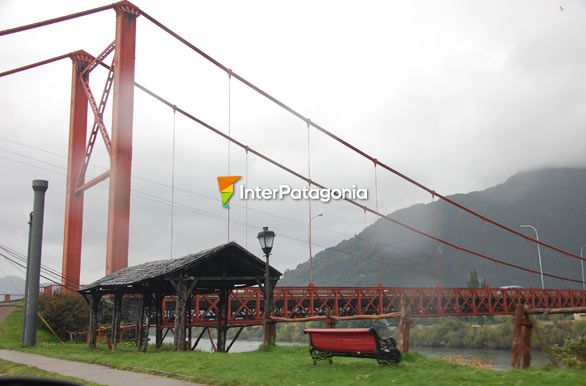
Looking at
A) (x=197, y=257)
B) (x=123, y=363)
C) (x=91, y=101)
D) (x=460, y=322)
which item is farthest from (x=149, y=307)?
(x=460, y=322)

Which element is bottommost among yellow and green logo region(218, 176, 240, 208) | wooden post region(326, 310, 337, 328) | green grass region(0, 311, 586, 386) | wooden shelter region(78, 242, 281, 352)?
green grass region(0, 311, 586, 386)

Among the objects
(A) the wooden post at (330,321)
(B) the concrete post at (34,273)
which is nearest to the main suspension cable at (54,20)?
(B) the concrete post at (34,273)

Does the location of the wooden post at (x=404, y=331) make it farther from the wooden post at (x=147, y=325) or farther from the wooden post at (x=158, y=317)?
the wooden post at (x=158, y=317)

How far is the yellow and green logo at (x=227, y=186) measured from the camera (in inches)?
1595

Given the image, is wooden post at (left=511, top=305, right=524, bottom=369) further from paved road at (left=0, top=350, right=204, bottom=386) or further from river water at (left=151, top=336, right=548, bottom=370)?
river water at (left=151, top=336, right=548, bottom=370)

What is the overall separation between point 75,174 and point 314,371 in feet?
111

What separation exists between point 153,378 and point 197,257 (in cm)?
754

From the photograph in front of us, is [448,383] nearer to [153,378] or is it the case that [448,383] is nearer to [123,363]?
[153,378]

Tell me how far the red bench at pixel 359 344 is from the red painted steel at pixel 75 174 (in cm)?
2941

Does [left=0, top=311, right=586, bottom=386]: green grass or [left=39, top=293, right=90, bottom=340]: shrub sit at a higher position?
[left=39, top=293, right=90, bottom=340]: shrub

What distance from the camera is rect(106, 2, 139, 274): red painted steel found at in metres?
32.8

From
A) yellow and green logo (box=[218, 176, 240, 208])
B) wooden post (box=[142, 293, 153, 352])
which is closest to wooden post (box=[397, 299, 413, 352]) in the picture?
wooden post (box=[142, 293, 153, 352])

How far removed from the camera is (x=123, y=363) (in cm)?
1525

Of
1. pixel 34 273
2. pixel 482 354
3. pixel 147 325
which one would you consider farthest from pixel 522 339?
pixel 482 354
